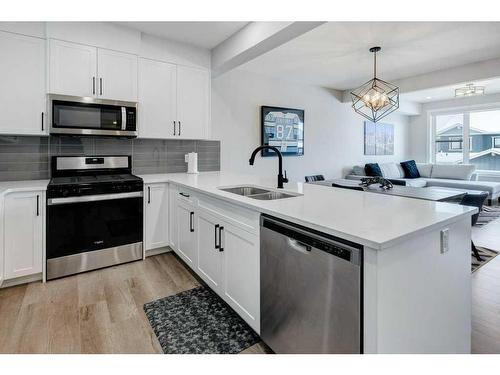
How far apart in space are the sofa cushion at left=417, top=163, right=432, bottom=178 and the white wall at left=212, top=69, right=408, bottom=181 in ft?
3.20

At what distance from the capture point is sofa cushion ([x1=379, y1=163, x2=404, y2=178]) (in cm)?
673

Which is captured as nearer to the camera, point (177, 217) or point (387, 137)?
point (177, 217)

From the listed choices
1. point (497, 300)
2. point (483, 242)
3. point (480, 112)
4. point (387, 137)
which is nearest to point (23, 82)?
point (497, 300)

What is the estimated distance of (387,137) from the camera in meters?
7.48

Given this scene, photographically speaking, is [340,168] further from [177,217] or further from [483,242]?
[177,217]

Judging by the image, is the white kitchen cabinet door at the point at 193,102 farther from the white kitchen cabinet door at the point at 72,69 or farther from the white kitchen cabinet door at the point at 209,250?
the white kitchen cabinet door at the point at 209,250

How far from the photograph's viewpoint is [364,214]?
1435mm

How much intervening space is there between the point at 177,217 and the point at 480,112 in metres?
7.98

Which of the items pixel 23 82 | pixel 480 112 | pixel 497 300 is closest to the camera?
pixel 497 300

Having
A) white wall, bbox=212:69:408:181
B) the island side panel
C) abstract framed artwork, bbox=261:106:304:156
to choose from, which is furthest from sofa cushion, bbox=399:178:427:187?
the island side panel

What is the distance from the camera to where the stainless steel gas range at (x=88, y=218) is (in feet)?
8.33

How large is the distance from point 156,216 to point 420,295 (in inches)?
101

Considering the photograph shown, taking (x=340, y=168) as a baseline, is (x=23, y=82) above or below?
above

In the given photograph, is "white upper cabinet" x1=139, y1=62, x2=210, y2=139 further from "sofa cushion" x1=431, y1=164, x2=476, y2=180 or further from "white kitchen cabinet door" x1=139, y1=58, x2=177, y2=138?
"sofa cushion" x1=431, y1=164, x2=476, y2=180
